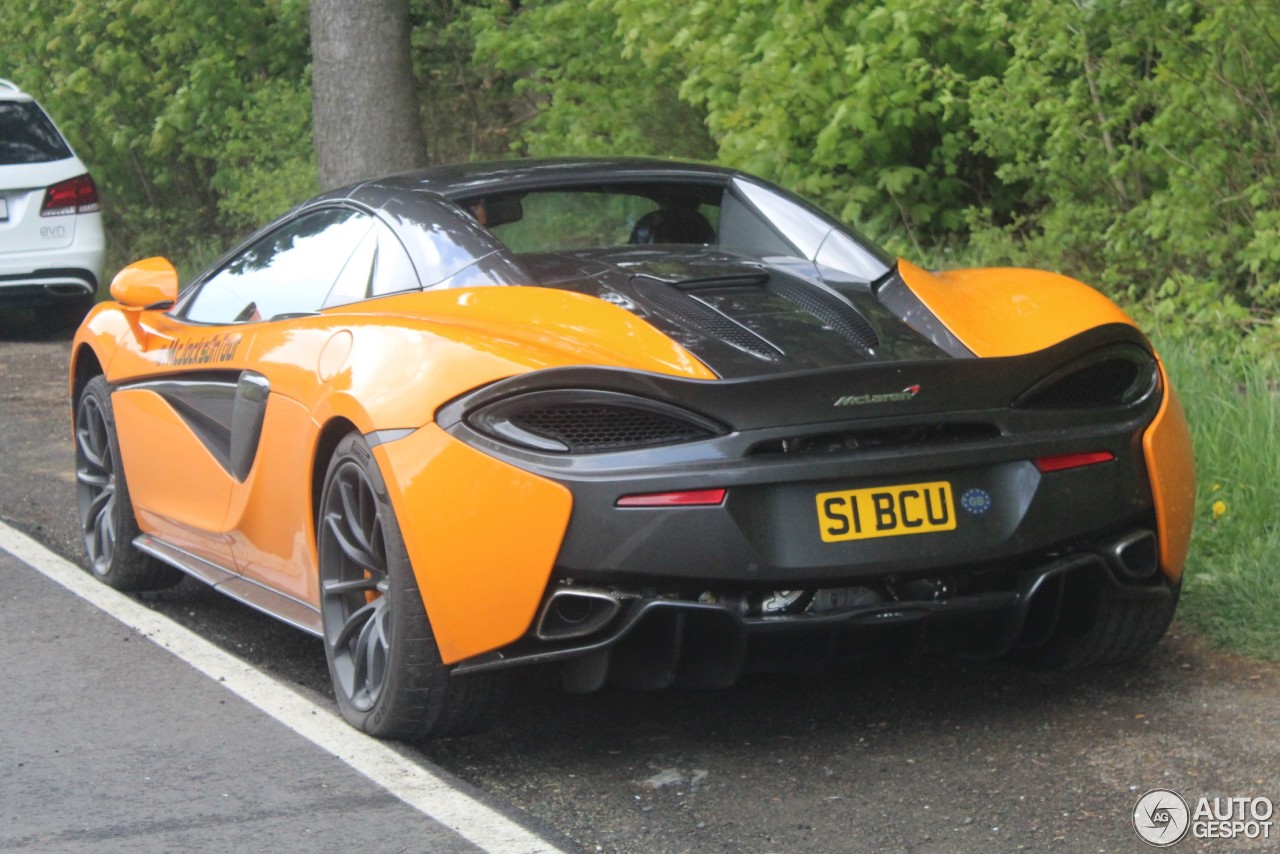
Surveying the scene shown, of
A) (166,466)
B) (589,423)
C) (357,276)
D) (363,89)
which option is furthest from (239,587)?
(363,89)

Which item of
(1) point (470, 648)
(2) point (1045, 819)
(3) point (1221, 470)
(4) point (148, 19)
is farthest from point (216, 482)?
(4) point (148, 19)

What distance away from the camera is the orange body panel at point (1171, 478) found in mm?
4160

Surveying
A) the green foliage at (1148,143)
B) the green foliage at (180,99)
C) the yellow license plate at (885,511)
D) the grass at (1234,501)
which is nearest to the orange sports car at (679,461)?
the yellow license plate at (885,511)

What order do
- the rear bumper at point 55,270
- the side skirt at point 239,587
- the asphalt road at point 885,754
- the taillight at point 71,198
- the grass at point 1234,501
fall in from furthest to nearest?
the taillight at point 71,198 → the rear bumper at point 55,270 → the grass at point 1234,501 → the side skirt at point 239,587 → the asphalt road at point 885,754

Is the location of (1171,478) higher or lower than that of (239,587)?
higher

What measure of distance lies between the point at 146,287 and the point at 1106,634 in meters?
3.15

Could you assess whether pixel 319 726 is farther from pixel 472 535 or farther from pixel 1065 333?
pixel 1065 333

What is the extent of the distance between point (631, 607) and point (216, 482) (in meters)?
A: 1.77

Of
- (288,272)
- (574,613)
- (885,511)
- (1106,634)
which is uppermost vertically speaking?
(288,272)

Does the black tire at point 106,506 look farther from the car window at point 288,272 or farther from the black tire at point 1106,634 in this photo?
the black tire at point 1106,634

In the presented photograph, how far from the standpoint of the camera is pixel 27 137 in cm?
1301

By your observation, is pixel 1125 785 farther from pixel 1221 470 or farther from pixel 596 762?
pixel 1221 470

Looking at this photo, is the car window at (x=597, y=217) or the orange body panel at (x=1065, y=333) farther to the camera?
the car window at (x=597, y=217)

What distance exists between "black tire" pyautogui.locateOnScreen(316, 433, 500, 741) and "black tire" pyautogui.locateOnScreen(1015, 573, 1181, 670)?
1.37 meters
